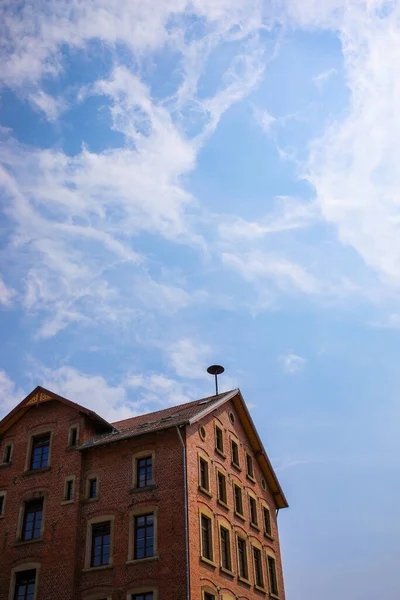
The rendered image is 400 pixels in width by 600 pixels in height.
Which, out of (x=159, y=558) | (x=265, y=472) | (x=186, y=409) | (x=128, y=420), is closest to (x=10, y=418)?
(x=128, y=420)

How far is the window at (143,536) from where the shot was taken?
3052 centimetres

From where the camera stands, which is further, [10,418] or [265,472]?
[265,472]

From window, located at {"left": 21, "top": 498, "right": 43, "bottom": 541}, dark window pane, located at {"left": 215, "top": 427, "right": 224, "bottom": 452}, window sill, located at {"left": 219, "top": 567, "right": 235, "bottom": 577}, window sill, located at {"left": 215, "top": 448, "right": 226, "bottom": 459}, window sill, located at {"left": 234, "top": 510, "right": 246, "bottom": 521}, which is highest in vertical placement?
dark window pane, located at {"left": 215, "top": 427, "right": 224, "bottom": 452}

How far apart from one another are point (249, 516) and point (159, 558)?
9606mm

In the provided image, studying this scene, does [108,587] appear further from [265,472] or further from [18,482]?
[265,472]

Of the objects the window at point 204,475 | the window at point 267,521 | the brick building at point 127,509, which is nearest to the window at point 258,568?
the brick building at point 127,509

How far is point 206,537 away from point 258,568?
6965 mm

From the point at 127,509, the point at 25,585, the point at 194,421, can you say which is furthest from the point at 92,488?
the point at 194,421

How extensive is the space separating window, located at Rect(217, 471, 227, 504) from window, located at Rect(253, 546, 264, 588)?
4.28m

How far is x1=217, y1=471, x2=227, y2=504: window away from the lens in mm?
35531

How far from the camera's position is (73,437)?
35312mm

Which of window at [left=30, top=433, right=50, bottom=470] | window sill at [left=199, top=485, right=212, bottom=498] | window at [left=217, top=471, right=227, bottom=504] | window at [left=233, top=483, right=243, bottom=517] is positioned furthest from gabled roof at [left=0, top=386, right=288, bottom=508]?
window at [left=233, top=483, right=243, bottom=517]

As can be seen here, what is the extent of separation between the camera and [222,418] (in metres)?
38.7

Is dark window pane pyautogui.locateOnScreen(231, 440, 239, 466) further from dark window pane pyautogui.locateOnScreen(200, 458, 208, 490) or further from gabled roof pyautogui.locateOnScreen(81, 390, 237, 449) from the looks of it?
dark window pane pyautogui.locateOnScreen(200, 458, 208, 490)
